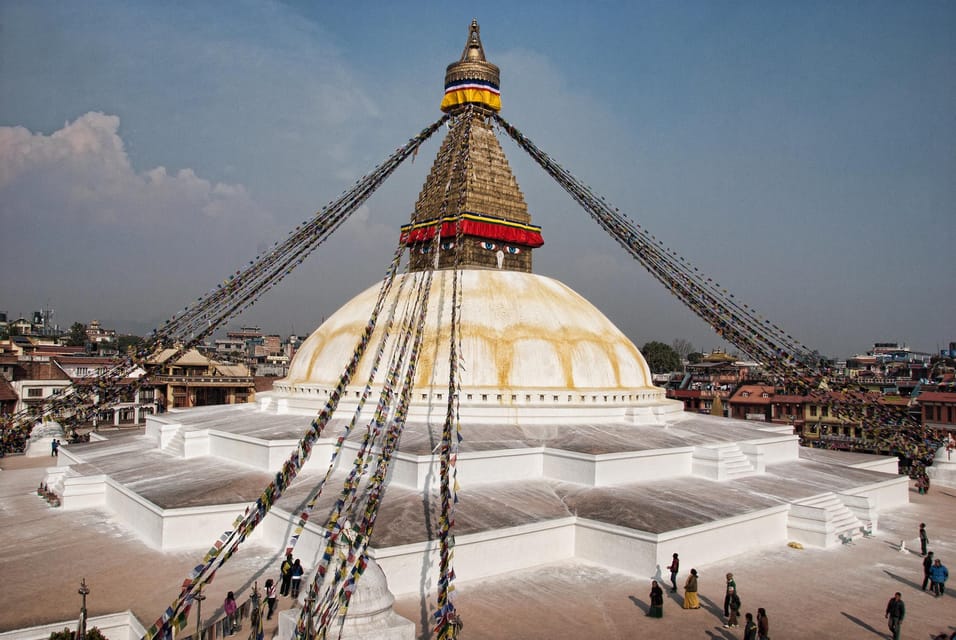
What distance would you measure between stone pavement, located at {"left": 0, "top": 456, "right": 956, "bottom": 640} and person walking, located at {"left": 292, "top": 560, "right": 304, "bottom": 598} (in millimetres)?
215

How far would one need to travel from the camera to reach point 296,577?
32.3 ft

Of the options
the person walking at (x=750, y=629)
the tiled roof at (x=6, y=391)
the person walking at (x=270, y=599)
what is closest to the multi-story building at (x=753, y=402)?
the person walking at (x=750, y=629)

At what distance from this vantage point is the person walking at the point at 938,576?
33.6ft

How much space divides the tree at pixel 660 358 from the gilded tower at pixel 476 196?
176 ft

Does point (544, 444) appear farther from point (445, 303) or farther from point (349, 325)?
point (349, 325)

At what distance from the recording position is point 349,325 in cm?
1802

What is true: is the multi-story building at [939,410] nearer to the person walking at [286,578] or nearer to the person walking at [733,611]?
the person walking at [733,611]

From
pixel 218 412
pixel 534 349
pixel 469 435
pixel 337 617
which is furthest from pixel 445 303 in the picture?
pixel 337 617

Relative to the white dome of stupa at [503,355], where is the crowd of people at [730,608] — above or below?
below

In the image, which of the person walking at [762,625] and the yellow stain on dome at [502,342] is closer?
the person walking at [762,625]

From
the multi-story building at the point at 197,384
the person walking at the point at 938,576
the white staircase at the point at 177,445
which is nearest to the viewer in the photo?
the person walking at the point at 938,576

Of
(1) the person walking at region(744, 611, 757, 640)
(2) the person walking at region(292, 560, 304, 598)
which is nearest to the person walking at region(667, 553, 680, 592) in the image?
(1) the person walking at region(744, 611, 757, 640)

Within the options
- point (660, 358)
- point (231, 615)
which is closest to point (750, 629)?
point (231, 615)

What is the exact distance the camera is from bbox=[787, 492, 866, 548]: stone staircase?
41.8 ft
